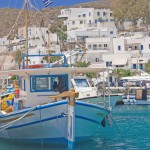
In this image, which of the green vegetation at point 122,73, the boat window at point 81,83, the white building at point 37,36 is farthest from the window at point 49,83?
the white building at point 37,36

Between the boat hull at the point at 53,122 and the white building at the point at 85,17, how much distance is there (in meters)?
79.3

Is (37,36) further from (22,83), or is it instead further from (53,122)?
(53,122)

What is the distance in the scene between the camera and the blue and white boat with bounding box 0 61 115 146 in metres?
17.6

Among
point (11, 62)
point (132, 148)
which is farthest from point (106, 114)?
point (11, 62)

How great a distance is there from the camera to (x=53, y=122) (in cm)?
1791

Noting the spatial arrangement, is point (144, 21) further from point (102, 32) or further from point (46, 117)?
point (46, 117)

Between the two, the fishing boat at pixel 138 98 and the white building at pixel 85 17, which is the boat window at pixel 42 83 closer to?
the fishing boat at pixel 138 98

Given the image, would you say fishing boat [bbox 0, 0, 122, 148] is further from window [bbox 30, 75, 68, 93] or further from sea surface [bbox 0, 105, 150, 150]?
sea surface [bbox 0, 105, 150, 150]

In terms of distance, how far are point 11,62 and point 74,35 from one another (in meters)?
15.6

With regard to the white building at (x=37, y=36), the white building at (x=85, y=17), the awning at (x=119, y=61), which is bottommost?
the awning at (x=119, y=61)

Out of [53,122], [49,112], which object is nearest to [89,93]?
[53,122]

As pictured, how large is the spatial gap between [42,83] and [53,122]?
2.60 meters

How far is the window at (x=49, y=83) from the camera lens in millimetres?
19781

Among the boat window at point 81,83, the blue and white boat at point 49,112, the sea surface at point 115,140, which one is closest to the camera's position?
the blue and white boat at point 49,112
